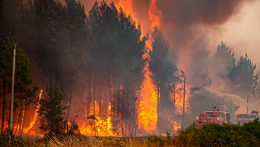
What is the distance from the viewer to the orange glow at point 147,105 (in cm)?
7819

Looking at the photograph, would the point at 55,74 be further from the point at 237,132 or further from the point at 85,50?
the point at 237,132

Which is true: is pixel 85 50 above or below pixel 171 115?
above

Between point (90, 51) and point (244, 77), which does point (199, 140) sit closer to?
point (90, 51)

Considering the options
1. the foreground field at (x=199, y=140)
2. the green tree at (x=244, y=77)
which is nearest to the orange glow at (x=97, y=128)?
the foreground field at (x=199, y=140)

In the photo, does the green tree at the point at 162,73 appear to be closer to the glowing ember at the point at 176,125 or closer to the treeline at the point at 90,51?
the treeline at the point at 90,51

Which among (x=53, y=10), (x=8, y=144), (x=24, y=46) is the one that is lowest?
(x=8, y=144)

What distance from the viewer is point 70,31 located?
62500 mm

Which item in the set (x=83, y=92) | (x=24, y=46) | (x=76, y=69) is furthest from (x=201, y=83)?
(x=24, y=46)

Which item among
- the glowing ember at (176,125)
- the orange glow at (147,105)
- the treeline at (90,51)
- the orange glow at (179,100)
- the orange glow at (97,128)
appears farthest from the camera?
the orange glow at (179,100)

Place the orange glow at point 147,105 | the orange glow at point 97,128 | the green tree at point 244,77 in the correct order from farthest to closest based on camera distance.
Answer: the green tree at point 244,77 → the orange glow at point 147,105 → the orange glow at point 97,128

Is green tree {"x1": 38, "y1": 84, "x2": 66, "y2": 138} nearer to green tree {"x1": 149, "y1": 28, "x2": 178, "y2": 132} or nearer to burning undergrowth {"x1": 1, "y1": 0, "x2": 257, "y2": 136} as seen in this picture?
burning undergrowth {"x1": 1, "y1": 0, "x2": 257, "y2": 136}

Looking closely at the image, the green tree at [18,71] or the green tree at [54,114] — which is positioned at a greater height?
the green tree at [18,71]

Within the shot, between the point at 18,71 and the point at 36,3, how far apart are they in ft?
82.4

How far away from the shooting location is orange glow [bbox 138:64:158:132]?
78.2 metres
